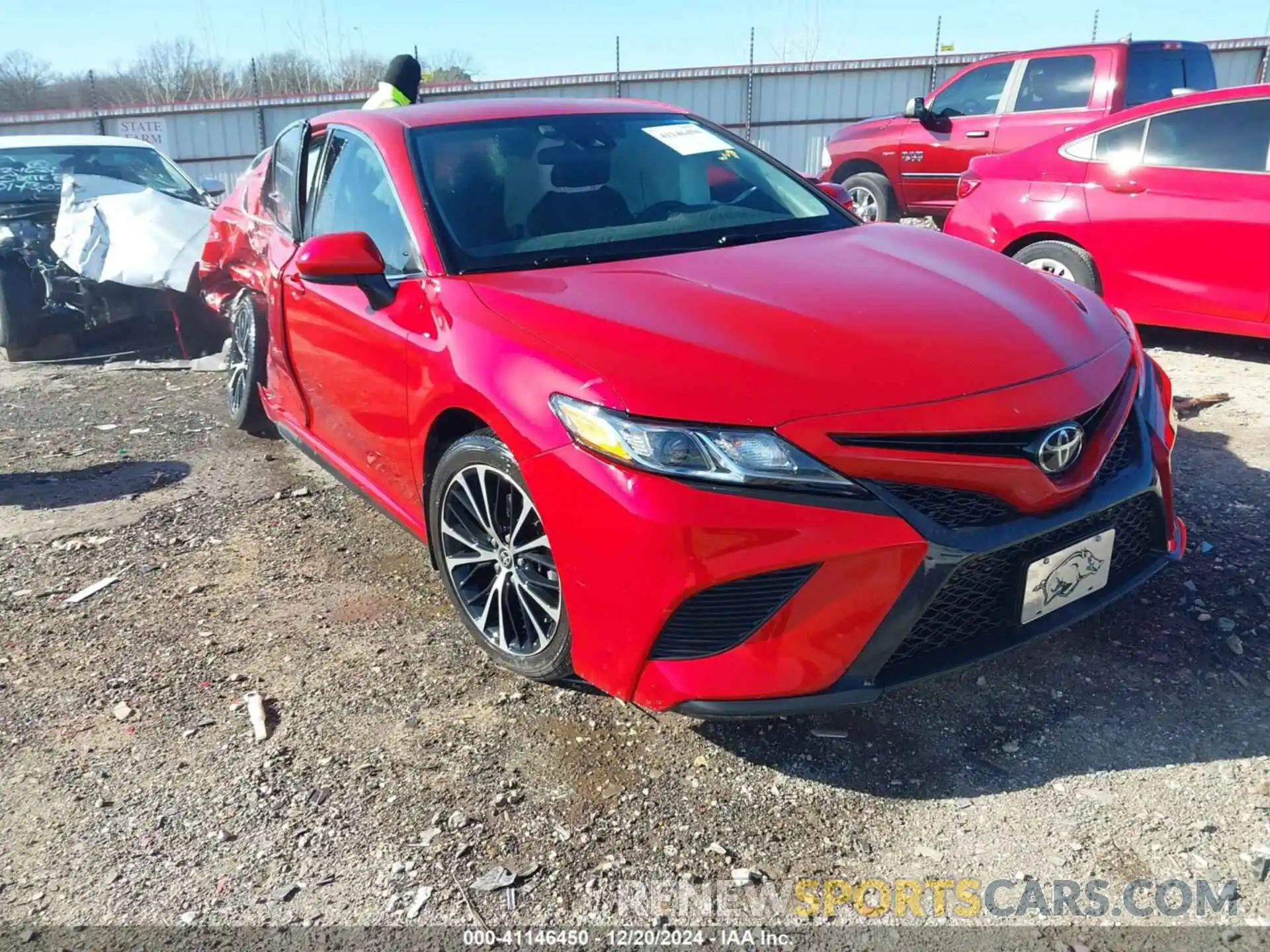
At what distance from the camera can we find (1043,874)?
84.8 inches

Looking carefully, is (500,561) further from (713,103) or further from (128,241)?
(713,103)

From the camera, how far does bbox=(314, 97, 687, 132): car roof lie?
3.55 meters

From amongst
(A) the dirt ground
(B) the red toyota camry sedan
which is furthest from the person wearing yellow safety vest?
(A) the dirt ground

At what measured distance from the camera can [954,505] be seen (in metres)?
2.21

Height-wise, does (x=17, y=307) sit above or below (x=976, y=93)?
below

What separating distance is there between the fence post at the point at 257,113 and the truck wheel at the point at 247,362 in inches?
586

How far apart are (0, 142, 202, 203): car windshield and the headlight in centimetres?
686

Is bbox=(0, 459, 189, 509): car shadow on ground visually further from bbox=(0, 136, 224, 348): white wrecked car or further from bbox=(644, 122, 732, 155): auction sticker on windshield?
bbox=(644, 122, 732, 155): auction sticker on windshield

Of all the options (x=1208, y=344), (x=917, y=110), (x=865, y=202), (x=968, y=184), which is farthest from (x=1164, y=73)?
(x=1208, y=344)

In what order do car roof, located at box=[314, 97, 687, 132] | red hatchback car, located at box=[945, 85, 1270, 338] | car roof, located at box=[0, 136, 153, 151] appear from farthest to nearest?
car roof, located at box=[0, 136, 153, 151], red hatchback car, located at box=[945, 85, 1270, 338], car roof, located at box=[314, 97, 687, 132]

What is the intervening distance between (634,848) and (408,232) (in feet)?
6.38

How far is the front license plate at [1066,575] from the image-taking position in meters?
2.32

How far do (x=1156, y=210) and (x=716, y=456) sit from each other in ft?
15.2

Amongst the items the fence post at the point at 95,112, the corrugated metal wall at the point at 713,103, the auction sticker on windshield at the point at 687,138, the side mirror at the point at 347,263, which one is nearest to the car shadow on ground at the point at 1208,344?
the auction sticker on windshield at the point at 687,138
